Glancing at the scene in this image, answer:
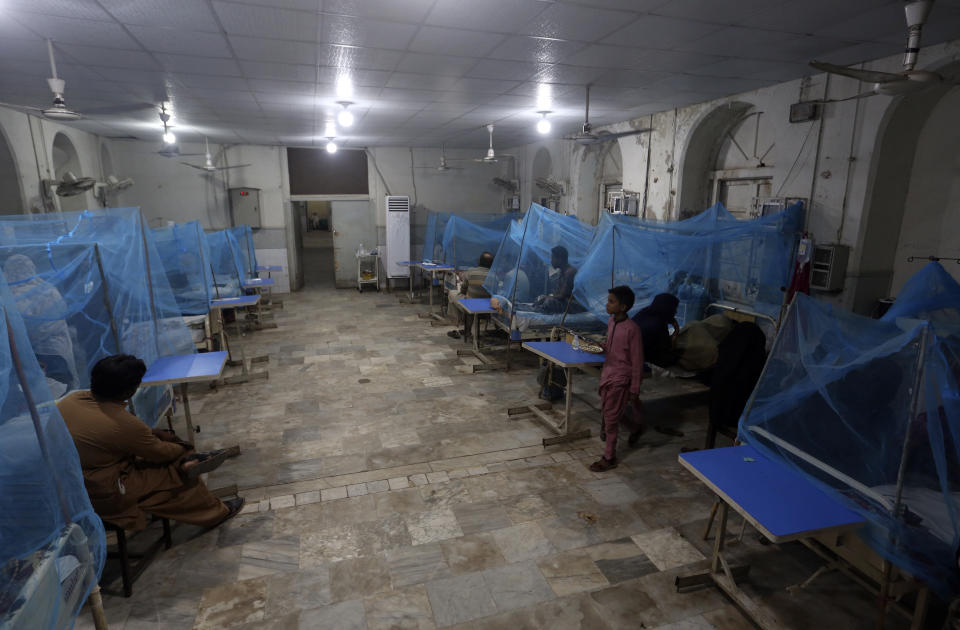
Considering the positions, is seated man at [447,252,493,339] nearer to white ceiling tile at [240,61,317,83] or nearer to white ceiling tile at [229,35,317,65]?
white ceiling tile at [240,61,317,83]

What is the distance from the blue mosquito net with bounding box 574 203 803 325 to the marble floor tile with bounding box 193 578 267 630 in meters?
3.91

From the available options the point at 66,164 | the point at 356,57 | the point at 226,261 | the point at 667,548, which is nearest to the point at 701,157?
the point at 356,57

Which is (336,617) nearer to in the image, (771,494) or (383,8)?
→ (771,494)

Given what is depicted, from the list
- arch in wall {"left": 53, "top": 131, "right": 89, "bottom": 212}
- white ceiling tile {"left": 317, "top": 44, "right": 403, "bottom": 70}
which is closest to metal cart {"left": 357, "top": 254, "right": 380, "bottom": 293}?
arch in wall {"left": 53, "top": 131, "right": 89, "bottom": 212}

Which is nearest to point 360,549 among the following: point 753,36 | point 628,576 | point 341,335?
point 628,576

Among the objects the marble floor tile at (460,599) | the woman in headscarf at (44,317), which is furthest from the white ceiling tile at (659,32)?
the woman in headscarf at (44,317)

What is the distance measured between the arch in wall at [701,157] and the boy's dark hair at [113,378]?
630 centimetres

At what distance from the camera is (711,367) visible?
15.8ft

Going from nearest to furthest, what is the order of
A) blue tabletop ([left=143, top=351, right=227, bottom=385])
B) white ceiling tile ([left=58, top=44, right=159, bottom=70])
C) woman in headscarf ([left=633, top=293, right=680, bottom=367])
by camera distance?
blue tabletop ([left=143, top=351, right=227, bottom=385])
white ceiling tile ([left=58, top=44, right=159, bottom=70])
woman in headscarf ([left=633, top=293, right=680, bottom=367])

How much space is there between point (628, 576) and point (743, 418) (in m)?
1.13

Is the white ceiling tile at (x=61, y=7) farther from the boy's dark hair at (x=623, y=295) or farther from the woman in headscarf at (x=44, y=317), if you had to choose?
the boy's dark hair at (x=623, y=295)

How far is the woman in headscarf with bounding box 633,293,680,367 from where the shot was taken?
15.1 feet

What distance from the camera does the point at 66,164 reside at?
27.1 feet

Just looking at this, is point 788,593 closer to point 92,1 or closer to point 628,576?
→ point 628,576
